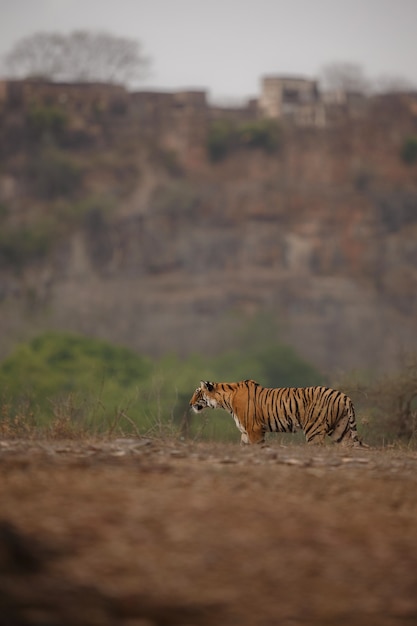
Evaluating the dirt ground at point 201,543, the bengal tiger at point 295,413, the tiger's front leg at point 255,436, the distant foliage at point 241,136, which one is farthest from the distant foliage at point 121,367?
the dirt ground at point 201,543

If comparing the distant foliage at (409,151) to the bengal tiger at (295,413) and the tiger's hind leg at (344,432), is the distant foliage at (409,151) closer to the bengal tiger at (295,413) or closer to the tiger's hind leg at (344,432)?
the bengal tiger at (295,413)

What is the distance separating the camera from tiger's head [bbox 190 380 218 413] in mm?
12141

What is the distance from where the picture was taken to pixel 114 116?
66.0 m

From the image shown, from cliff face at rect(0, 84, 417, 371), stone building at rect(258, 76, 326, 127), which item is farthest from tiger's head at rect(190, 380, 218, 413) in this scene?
stone building at rect(258, 76, 326, 127)

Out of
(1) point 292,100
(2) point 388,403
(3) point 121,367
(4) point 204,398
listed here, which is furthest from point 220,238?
(4) point 204,398

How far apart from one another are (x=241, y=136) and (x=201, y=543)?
59786 millimetres

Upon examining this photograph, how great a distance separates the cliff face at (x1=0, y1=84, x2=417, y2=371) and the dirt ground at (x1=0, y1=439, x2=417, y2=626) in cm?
4605

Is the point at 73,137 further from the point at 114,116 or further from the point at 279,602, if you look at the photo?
the point at 279,602

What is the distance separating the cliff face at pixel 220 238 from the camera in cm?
5725

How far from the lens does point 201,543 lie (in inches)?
239

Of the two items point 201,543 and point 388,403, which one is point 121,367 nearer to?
point 388,403

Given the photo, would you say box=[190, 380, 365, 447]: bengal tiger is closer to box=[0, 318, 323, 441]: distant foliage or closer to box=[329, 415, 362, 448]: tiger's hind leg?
box=[329, 415, 362, 448]: tiger's hind leg

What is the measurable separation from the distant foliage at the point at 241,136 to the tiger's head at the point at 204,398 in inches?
2072

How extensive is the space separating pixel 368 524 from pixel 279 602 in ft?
4.19
